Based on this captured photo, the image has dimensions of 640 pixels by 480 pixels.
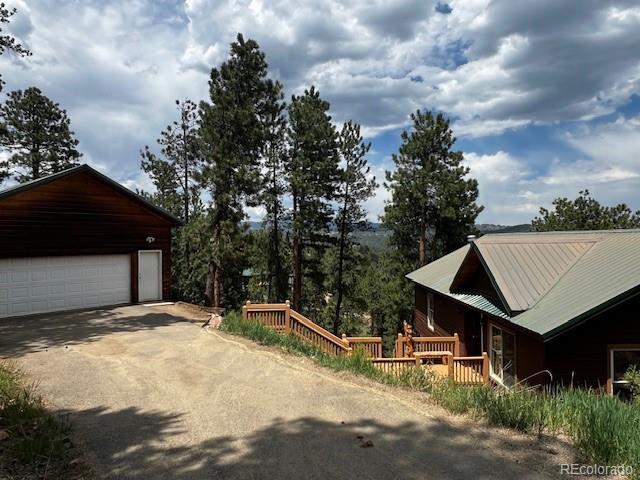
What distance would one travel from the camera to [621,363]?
10.7 m

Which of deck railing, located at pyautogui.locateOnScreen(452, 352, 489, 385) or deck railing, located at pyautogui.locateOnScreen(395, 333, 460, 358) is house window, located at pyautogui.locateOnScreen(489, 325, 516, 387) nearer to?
deck railing, located at pyautogui.locateOnScreen(452, 352, 489, 385)

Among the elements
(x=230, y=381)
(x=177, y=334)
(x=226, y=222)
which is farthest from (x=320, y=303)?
(x=230, y=381)

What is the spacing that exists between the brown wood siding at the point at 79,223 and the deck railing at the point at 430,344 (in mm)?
9618

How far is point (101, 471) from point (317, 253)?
25547mm

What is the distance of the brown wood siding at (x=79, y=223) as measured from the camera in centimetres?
1383

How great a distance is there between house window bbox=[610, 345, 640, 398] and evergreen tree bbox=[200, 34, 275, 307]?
18.3 metres

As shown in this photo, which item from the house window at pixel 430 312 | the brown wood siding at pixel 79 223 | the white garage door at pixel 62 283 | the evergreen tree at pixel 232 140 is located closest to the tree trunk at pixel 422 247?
the house window at pixel 430 312

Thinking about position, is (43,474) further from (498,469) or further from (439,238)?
(439,238)

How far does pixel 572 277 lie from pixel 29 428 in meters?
12.7

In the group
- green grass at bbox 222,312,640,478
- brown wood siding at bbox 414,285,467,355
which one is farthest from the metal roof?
green grass at bbox 222,312,640,478

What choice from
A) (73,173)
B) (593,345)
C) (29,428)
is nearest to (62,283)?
(73,173)

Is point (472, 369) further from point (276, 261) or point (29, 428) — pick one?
point (276, 261)

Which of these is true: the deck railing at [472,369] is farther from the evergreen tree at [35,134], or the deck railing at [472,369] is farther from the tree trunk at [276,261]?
the evergreen tree at [35,134]

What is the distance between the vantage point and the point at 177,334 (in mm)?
11234
